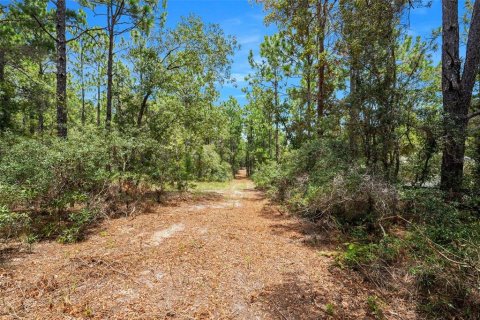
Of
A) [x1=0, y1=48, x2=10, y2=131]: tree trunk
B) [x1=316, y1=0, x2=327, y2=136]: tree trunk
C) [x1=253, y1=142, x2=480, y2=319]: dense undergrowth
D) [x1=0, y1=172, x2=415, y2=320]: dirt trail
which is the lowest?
[x1=0, y1=172, x2=415, y2=320]: dirt trail

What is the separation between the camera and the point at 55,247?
14.4ft

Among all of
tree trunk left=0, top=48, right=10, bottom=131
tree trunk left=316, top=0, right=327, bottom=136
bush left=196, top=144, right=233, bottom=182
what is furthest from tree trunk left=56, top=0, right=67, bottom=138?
bush left=196, top=144, right=233, bottom=182

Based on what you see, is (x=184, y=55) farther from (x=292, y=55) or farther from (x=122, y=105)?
(x=292, y=55)

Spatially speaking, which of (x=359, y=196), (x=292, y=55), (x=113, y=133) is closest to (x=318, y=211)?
(x=359, y=196)

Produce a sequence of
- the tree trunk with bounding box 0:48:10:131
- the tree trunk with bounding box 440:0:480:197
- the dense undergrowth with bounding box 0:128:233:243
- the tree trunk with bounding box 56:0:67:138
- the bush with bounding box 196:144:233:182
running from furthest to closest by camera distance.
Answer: the bush with bounding box 196:144:233:182 → the tree trunk with bounding box 0:48:10:131 → the tree trunk with bounding box 56:0:67:138 → the tree trunk with bounding box 440:0:480:197 → the dense undergrowth with bounding box 0:128:233:243

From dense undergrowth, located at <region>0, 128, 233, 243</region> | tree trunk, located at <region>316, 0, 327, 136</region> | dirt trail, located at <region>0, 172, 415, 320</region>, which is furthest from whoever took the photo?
tree trunk, located at <region>316, 0, 327, 136</region>

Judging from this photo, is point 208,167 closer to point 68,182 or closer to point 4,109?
point 4,109

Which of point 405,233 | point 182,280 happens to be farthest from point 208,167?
point 182,280

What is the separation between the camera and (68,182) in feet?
18.2

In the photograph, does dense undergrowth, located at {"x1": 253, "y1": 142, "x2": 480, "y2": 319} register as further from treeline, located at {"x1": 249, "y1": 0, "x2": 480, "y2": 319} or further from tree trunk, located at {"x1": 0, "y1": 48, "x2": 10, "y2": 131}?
tree trunk, located at {"x1": 0, "y1": 48, "x2": 10, "y2": 131}

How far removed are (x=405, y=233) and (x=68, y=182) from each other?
7022 millimetres

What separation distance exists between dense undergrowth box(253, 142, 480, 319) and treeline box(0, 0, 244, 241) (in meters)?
5.04

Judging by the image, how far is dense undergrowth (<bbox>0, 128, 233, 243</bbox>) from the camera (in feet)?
15.3

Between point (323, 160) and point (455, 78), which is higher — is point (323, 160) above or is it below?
below
